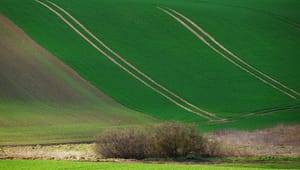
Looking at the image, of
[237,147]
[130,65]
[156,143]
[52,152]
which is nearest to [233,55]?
[130,65]

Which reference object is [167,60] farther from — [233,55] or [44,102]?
[44,102]

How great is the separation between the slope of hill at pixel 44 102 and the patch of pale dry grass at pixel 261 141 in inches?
317

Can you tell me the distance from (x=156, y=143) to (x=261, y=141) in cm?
1093

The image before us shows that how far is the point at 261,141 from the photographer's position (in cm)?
5222

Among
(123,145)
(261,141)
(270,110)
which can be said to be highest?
(270,110)

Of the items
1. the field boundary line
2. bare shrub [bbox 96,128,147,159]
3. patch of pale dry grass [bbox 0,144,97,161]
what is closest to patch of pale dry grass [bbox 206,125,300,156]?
bare shrub [bbox 96,128,147,159]

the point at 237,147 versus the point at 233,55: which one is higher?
the point at 233,55

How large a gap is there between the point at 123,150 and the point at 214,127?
16.0 m

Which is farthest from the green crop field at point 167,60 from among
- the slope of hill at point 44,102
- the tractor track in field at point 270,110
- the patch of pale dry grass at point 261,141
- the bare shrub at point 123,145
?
the bare shrub at point 123,145

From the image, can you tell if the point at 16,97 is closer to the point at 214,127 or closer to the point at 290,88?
the point at 214,127

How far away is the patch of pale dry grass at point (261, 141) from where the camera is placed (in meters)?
46.6

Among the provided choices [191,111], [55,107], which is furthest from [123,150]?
[191,111]

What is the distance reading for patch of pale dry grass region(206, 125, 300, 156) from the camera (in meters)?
46.6

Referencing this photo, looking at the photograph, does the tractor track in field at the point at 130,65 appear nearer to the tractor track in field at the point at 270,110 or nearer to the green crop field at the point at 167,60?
the green crop field at the point at 167,60
